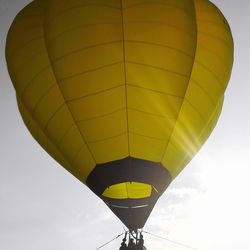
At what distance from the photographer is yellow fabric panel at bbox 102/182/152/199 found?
10695mm

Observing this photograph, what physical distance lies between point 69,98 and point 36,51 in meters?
1.68

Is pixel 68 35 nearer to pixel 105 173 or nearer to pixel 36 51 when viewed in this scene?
pixel 36 51

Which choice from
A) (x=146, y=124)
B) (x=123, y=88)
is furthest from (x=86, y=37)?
(x=146, y=124)

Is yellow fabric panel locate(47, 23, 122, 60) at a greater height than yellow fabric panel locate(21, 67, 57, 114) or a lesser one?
greater

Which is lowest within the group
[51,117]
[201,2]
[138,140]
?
[138,140]

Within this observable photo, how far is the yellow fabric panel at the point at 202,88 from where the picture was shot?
10648mm

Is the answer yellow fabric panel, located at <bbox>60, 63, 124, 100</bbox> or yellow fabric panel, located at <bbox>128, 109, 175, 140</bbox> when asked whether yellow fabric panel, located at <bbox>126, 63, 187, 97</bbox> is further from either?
yellow fabric panel, located at <bbox>128, 109, 175, 140</bbox>

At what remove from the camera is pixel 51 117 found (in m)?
10.8

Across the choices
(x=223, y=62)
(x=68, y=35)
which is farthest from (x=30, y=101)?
(x=223, y=62)

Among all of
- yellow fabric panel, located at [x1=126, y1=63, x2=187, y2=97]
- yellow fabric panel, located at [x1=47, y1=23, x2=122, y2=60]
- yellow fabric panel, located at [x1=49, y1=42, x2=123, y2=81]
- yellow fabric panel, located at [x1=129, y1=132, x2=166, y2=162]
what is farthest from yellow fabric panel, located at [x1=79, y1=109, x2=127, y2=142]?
yellow fabric panel, located at [x1=47, y1=23, x2=122, y2=60]

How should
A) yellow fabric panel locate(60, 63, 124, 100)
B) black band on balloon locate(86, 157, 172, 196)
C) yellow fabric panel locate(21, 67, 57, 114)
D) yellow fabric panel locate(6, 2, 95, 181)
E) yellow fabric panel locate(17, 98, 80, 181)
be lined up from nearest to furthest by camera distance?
yellow fabric panel locate(60, 63, 124, 100) < black band on balloon locate(86, 157, 172, 196) < yellow fabric panel locate(6, 2, 95, 181) < yellow fabric panel locate(21, 67, 57, 114) < yellow fabric panel locate(17, 98, 80, 181)

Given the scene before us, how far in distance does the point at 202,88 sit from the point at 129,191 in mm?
3157

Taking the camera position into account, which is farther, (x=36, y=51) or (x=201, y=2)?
(x=201, y=2)

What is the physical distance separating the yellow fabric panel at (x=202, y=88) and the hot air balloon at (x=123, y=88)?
0.03m
